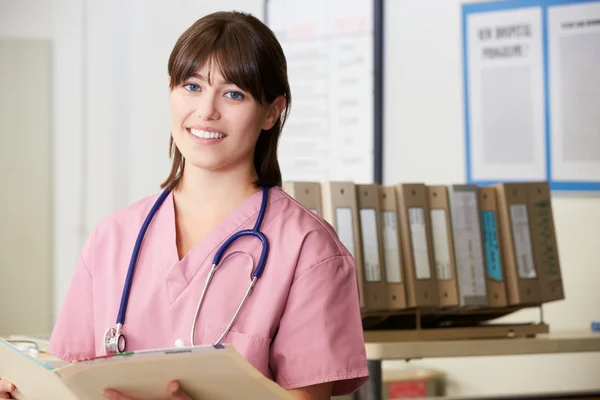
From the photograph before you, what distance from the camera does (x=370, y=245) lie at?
2281 mm

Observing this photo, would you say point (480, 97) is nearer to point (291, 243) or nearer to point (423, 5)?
point (423, 5)

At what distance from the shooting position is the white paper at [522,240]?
2.34 meters

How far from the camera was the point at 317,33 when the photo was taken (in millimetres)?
3588

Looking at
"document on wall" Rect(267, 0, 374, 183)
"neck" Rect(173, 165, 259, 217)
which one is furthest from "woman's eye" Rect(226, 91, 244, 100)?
"document on wall" Rect(267, 0, 374, 183)

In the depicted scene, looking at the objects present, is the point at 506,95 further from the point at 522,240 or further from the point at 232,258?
the point at 232,258

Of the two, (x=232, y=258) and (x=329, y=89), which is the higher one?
(x=329, y=89)

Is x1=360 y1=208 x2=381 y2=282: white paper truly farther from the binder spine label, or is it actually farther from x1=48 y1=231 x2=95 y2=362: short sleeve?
x1=48 y1=231 x2=95 y2=362: short sleeve

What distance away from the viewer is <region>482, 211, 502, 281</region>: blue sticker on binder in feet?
7.66

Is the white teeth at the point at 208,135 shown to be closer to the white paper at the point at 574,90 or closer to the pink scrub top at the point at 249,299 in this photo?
the pink scrub top at the point at 249,299

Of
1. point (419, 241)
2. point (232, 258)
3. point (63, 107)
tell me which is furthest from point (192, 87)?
point (63, 107)

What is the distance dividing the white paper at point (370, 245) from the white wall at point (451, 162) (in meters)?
0.96

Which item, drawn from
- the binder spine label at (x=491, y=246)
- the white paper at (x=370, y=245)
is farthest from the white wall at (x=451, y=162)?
the white paper at (x=370, y=245)

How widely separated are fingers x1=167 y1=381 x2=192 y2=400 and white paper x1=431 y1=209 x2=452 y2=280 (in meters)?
1.23

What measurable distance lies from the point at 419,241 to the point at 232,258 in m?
1.04
